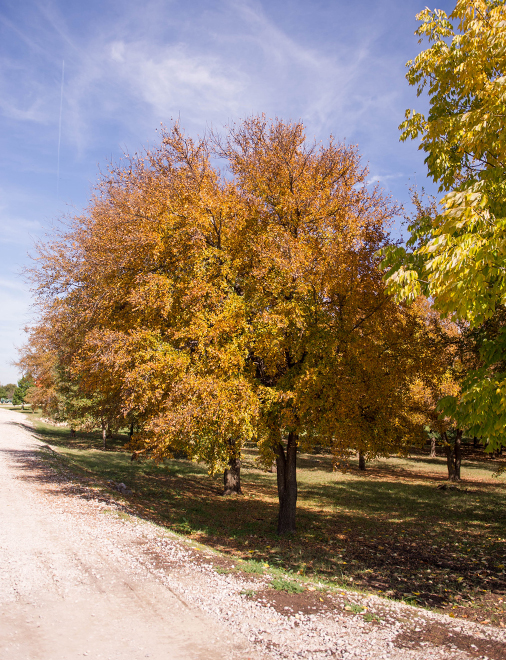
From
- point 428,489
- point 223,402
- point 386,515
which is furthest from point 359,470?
point 223,402

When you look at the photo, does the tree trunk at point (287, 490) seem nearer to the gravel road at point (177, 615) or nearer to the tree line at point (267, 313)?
the tree line at point (267, 313)

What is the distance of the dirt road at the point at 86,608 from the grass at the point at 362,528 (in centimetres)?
186

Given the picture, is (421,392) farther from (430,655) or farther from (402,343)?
(430,655)

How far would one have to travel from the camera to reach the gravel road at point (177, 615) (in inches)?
158

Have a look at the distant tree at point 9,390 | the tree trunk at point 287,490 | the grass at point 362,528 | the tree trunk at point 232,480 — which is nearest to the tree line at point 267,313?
the tree trunk at point 287,490

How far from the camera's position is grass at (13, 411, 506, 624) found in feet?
25.6

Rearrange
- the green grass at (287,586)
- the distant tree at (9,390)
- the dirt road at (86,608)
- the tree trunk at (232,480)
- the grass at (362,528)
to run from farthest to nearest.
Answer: the distant tree at (9,390) → the tree trunk at (232,480) → the grass at (362,528) → the green grass at (287,586) → the dirt road at (86,608)

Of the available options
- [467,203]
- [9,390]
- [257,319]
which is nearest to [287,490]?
[257,319]

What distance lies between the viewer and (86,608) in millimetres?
4703

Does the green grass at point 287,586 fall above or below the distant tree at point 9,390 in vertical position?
above

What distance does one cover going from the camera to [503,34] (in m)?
5.69

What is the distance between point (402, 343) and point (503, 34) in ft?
20.8

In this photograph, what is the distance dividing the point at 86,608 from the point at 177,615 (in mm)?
1040

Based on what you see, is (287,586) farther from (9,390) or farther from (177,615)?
(9,390)
